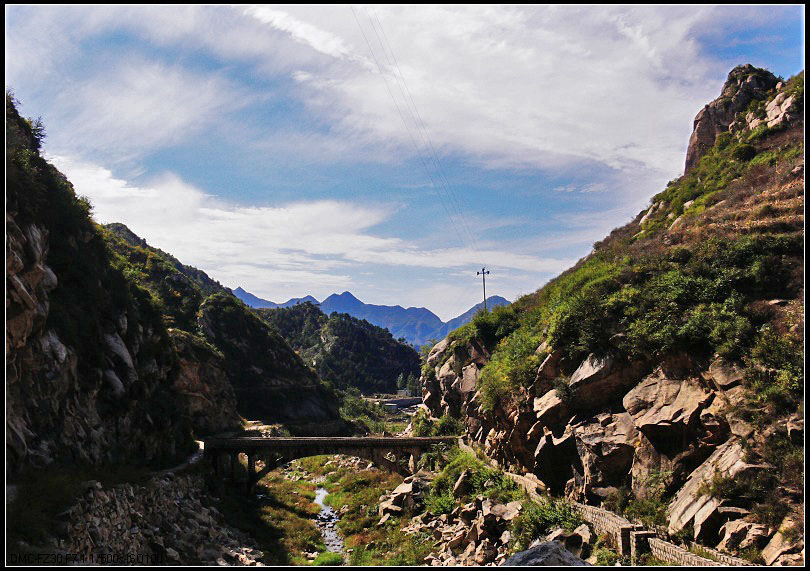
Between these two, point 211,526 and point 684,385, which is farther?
point 211,526

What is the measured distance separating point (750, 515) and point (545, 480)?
12.3 meters

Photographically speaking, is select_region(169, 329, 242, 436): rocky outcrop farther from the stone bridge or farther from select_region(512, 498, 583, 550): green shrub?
select_region(512, 498, 583, 550): green shrub

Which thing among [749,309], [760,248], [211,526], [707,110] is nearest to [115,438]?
[211,526]

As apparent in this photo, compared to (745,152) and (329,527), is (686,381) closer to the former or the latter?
(329,527)

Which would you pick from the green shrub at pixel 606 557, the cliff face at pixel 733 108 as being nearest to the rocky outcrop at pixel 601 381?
the green shrub at pixel 606 557

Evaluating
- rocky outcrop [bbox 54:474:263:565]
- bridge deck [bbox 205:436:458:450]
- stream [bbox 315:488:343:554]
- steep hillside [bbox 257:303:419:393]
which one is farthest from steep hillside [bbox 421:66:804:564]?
steep hillside [bbox 257:303:419:393]

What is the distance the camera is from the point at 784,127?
4441 centimetres

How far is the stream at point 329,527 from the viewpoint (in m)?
35.7

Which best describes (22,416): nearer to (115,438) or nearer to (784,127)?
(115,438)

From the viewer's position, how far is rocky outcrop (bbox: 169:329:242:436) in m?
57.1

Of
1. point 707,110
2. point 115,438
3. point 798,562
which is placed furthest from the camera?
point 707,110

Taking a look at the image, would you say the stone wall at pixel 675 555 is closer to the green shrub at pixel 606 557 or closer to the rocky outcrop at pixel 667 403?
the green shrub at pixel 606 557

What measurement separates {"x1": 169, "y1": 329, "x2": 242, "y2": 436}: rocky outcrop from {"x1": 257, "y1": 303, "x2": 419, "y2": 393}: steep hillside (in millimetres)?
87315

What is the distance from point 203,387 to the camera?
61.6 m
